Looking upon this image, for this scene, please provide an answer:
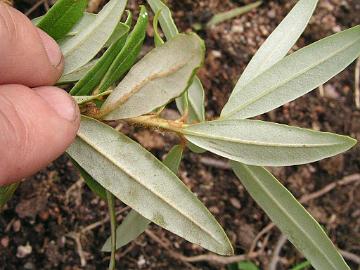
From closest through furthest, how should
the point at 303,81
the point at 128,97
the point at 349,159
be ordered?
the point at 128,97 < the point at 303,81 < the point at 349,159

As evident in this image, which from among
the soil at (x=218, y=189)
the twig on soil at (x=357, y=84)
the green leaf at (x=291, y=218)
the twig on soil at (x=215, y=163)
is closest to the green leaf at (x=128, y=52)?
the green leaf at (x=291, y=218)

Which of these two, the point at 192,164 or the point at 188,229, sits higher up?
the point at 188,229

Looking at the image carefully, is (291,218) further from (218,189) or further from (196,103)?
(218,189)

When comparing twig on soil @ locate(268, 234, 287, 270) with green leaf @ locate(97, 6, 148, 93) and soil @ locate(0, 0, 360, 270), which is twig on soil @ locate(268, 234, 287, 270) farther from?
green leaf @ locate(97, 6, 148, 93)

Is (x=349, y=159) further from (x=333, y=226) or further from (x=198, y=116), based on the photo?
(x=198, y=116)

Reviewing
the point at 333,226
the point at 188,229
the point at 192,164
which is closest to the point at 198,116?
the point at 188,229
